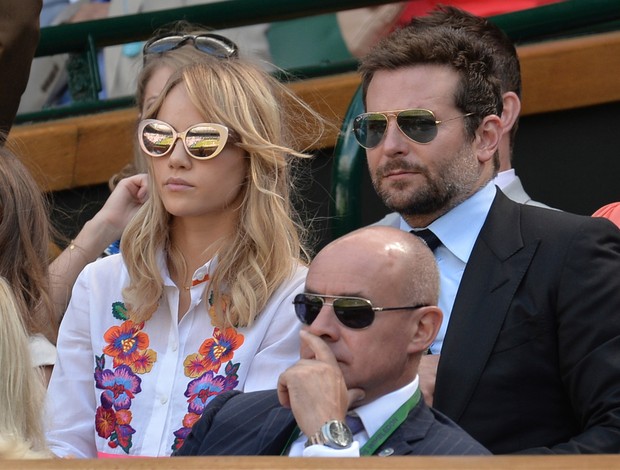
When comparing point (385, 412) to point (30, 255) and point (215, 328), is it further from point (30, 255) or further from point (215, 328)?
point (30, 255)

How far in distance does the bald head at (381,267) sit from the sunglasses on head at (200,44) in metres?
1.24

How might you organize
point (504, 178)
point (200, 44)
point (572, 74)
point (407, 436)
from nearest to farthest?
point (407, 436)
point (504, 178)
point (200, 44)
point (572, 74)

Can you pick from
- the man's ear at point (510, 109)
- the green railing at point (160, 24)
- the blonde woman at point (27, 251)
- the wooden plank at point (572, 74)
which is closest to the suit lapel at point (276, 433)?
the blonde woman at point (27, 251)

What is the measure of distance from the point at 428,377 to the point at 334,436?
661 millimetres

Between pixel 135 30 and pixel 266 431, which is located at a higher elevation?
pixel 135 30

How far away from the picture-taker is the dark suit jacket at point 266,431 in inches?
104

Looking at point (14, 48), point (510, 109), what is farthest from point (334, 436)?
point (14, 48)

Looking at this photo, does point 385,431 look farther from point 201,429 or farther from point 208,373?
point 208,373

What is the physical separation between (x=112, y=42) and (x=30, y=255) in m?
1.75

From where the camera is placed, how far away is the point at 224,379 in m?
3.24

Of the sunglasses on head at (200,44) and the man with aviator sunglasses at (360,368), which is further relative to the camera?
the sunglasses on head at (200,44)

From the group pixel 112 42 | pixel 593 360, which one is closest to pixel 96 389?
pixel 593 360

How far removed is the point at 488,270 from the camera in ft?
10.7

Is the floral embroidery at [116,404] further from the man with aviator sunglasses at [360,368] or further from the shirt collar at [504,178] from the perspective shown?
the shirt collar at [504,178]
